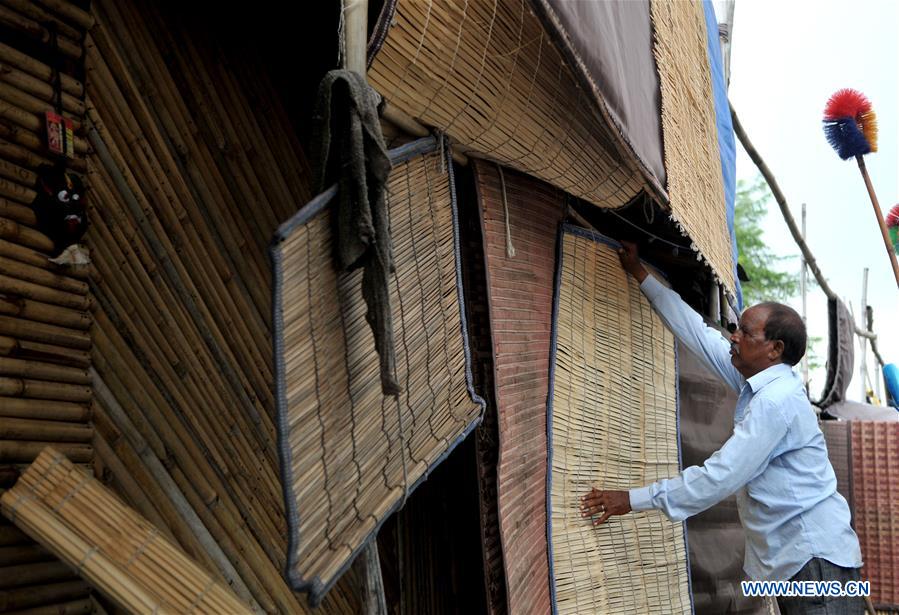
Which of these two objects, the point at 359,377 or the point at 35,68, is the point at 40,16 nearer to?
the point at 35,68

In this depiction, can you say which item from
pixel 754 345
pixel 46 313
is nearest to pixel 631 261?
pixel 754 345

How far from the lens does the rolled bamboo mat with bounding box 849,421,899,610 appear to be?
456 centimetres

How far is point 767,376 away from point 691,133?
929 mm

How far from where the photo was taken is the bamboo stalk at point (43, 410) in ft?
5.36

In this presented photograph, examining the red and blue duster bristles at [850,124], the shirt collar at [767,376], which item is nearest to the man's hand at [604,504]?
the shirt collar at [767,376]

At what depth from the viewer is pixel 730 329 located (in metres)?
4.05

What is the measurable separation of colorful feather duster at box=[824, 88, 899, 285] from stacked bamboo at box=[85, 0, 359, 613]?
2862 mm

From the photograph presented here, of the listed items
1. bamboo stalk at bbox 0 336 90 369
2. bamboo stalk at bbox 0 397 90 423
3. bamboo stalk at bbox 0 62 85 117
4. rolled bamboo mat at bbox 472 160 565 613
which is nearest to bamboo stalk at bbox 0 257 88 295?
bamboo stalk at bbox 0 336 90 369

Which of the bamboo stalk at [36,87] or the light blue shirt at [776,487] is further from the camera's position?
the light blue shirt at [776,487]

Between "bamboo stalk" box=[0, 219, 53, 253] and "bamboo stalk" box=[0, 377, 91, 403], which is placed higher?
"bamboo stalk" box=[0, 219, 53, 253]

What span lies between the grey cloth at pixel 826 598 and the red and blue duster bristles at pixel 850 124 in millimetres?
2265

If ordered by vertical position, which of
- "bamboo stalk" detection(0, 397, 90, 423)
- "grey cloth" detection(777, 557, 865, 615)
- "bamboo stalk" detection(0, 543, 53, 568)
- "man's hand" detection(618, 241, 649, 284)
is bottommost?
"grey cloth" detection(777, 557, 865, 615)

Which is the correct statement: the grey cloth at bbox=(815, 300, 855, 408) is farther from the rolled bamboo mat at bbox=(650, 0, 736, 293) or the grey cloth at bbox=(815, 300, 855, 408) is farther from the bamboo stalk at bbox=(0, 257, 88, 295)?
the bamboo stalk at bbox=(0, 257, 88, 295)

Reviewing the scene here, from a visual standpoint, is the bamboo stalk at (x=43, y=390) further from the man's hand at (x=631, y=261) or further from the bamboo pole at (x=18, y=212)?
the man's hand at (x=631, y=261)
